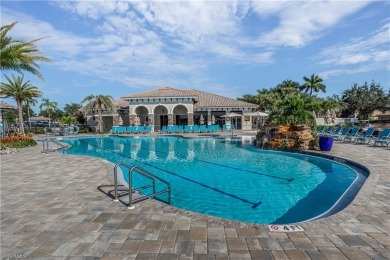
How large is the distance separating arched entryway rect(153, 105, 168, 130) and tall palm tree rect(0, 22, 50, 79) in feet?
66.0

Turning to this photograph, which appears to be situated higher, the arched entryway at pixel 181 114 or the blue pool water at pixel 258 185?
the arched entryway at pixel 181 114

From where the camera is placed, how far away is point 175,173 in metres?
9.80

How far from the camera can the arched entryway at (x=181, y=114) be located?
33438mm

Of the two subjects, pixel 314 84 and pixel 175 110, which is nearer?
pixel 175 110

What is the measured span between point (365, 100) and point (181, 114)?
3757 centimetres

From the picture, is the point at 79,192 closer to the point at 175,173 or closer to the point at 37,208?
the point at 37,208

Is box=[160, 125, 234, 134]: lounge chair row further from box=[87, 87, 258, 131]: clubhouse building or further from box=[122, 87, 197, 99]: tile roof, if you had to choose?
box=[122, 87, 197, 99]: tile roof

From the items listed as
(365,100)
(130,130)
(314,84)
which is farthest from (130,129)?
(365,100)

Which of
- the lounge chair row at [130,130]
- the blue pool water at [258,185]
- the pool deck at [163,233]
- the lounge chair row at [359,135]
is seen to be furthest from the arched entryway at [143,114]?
the pool deck at [163,233]

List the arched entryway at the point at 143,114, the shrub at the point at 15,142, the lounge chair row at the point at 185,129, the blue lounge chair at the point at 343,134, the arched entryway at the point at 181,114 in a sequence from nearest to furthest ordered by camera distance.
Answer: the shrub at the point at 15,142
the blue lounge chair at the point at 343,134
the lounge chair row at the point at 185,129
the arched entryway at the point at 181,114
the arched entryway at the point at 143,114

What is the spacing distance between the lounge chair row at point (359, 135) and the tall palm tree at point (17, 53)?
1815cm

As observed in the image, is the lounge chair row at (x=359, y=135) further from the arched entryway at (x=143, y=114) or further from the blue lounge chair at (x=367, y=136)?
the arched entryway at (x=143, y=114)

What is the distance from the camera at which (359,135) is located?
1614cm

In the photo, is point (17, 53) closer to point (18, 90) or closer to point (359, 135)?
point (18, 90)
